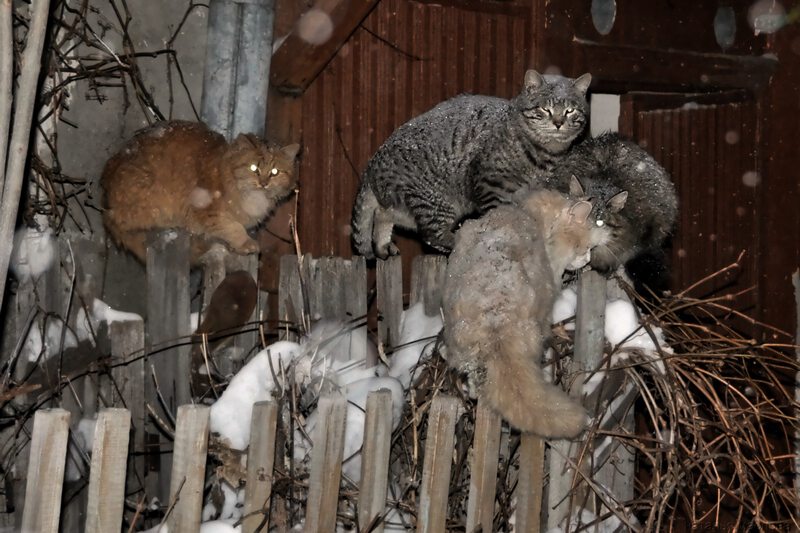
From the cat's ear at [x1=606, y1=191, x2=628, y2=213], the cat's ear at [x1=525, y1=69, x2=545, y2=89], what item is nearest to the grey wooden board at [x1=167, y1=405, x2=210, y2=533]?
the cat's ear at [x1=606, y1=191, x2=628, y2=213]

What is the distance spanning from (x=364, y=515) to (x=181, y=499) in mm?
584

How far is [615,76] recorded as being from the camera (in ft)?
20.7

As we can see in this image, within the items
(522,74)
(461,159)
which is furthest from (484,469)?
(522,74)

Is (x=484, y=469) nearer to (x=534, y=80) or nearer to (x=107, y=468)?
(x=107, y=468)

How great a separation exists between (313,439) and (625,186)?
2305mm

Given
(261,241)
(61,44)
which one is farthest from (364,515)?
(61,44)

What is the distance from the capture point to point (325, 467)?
294 centimetres

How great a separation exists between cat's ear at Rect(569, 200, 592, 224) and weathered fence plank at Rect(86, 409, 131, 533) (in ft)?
6.15

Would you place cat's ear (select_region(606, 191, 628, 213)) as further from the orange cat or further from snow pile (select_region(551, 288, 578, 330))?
the orange cat

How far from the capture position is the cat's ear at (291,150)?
498 cm

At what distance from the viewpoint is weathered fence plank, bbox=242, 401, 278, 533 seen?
2.89 m

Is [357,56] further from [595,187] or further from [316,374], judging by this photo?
[316,374]

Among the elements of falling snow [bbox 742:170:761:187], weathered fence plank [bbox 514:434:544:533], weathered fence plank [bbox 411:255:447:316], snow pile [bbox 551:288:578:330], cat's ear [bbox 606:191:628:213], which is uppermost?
falling snow [bbox 742:170:761:187]

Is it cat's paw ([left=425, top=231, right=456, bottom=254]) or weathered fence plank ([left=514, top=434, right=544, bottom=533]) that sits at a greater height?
cat's paw ([left=425, top=231, right=456, bottom=254])
